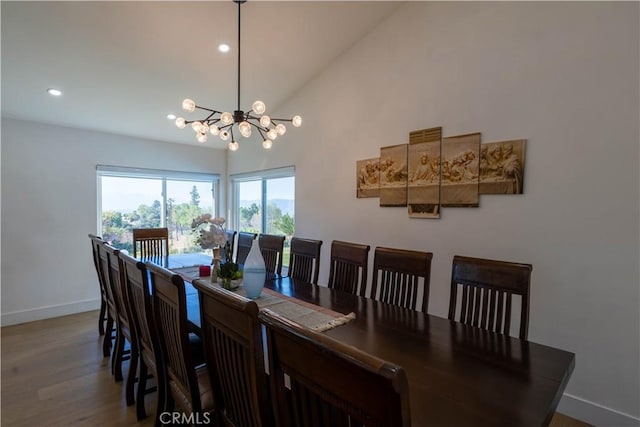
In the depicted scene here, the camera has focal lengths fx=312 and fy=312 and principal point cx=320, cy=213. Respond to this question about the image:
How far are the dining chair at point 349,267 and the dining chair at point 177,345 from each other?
3.67 feet

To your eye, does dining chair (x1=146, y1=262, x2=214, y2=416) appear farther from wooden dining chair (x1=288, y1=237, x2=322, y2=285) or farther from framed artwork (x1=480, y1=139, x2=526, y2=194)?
framed artwork (x1=480, y1=139, x2=526, y2=194)

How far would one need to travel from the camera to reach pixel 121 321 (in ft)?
7.84

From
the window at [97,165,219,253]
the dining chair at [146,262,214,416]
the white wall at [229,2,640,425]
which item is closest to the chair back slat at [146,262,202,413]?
the dining chair at [146,262,214,416]

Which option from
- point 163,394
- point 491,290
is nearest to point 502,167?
point 491,290

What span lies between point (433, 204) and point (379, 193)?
0.57 metres

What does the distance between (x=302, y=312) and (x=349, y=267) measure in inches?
27.8

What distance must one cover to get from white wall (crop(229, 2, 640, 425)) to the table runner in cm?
134

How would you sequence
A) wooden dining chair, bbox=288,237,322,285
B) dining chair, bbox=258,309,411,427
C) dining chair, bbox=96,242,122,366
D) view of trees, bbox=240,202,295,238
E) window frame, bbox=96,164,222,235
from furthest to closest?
view of trees, bbox=240,202,295,238
window frame, bbox=96,164,222,235
wooden dining chair, bbox=288,237,322,285
dining chair, bbox=96,242,122,366
dining chair, bbox=258,309,411,427

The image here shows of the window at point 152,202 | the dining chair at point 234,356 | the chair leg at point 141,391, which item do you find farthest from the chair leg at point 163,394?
the window at point 152,202

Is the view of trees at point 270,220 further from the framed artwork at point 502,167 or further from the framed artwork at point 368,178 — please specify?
the framed artwork at point 502,167

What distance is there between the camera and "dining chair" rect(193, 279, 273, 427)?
946 millimetres

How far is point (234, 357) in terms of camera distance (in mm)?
1077

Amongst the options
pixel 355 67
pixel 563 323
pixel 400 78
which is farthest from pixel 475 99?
pixel 563 323

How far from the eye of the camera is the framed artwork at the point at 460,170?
2.44m
